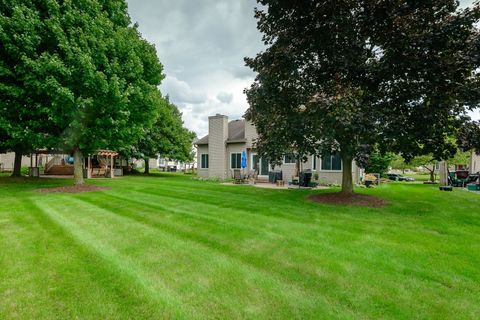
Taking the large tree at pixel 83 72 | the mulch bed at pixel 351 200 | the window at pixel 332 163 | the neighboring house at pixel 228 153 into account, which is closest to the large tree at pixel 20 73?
the large tree at pixel 83 72

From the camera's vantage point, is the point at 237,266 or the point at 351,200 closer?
the point at 237,266

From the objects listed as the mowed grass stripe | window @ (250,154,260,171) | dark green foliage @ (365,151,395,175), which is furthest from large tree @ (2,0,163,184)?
dark green foliage @ (365,151,395,175)

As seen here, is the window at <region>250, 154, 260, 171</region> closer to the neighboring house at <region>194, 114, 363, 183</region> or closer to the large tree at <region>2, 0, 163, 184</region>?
the neighboring house at <region>194, 114, 363, 183</region>

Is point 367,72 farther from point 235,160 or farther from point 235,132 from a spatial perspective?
point 235,132

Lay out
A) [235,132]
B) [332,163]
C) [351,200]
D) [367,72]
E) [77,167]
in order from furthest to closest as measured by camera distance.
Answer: [235,132] < [332,163] < [77,167] < [351,200] < [367,72]

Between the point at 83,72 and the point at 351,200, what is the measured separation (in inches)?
476

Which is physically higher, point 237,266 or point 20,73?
point 20,73

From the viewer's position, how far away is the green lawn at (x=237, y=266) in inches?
118

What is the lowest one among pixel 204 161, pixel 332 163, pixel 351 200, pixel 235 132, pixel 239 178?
pixel 351 200

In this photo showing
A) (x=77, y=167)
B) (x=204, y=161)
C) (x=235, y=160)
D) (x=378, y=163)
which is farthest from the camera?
(x=204, y=161)

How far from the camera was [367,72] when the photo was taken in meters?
9.31

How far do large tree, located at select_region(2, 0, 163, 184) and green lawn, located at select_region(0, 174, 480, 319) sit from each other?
5.77 metres

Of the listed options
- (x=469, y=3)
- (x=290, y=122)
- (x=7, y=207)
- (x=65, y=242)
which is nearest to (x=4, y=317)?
(x=65, y=242)

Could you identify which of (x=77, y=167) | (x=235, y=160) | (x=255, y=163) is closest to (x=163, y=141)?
(x=235, y=160)
